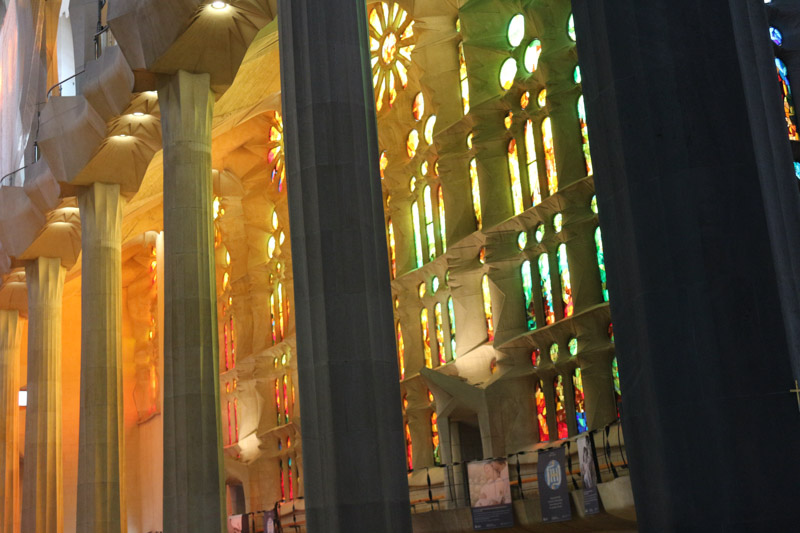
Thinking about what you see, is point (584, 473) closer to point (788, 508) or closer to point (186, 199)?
point (186, 199)

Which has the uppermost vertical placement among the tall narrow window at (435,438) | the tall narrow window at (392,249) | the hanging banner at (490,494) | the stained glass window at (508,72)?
the stained glass window at (508,72)

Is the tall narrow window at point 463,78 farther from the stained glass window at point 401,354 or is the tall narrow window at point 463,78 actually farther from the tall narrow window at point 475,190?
the stained glass window at point 401,354

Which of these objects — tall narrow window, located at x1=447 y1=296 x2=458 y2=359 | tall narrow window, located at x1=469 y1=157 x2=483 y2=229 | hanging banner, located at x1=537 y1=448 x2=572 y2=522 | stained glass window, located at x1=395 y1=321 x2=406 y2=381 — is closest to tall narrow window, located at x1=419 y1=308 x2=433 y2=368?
stained glass window, located at x1=395 y1=321 x2=406 y2=381

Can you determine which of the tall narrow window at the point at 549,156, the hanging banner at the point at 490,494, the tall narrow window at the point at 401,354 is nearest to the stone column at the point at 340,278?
the hanging banner at the point at 490,494

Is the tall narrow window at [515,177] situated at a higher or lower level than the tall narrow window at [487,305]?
higher

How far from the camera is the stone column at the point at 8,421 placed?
100.0 feet

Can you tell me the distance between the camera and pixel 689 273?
5.45m

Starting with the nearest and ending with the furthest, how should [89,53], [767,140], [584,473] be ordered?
[767,140] → [584,473] → [89,53]

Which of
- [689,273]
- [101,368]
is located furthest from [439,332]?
[689,273]

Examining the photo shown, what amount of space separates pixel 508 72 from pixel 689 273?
65.2 feet

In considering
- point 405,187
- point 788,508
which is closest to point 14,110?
point 405,187

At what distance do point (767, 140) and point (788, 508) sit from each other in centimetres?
342

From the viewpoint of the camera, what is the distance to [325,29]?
41.3ft

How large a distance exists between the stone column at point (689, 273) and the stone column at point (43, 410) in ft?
80.7
